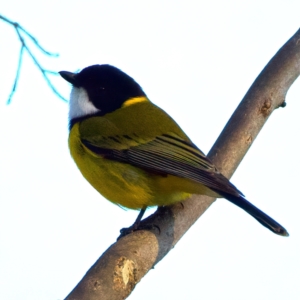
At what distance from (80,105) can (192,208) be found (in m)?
1.72

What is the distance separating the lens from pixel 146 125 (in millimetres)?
5812

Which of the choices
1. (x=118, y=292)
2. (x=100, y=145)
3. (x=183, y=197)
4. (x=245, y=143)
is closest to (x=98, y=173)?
(x=100, y=145)

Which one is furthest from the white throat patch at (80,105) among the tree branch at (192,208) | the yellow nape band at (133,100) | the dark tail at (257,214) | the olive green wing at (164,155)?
the dark tail at (257,214)

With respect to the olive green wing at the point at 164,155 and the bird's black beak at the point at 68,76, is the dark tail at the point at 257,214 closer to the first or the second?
the olive green wing at the point at 164,155

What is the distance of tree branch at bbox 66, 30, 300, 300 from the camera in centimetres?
379

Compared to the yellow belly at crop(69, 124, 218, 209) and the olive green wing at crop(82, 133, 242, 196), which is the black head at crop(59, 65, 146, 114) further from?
the yellow belly at crop(69, 124, 218, 209)

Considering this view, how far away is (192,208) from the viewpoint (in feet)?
16.8

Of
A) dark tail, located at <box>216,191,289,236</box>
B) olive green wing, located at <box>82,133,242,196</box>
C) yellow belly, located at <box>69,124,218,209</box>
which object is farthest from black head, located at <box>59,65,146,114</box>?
dark tail, located at <box>216,191,289,236</box>

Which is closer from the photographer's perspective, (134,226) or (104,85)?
(134,226)

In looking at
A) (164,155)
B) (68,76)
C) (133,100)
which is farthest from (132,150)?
(68,76)

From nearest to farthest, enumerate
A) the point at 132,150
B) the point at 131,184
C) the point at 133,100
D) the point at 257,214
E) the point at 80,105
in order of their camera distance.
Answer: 1. the point at 257,214
2. the point at 131,184
3. the point at 132,150
4. the point at 80,105
5. the point at 133,100

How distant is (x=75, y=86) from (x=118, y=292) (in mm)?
3095

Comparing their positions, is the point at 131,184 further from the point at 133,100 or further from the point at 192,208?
the point at 133,100

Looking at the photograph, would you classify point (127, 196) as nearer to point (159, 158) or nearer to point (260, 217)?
point (159, 158)
